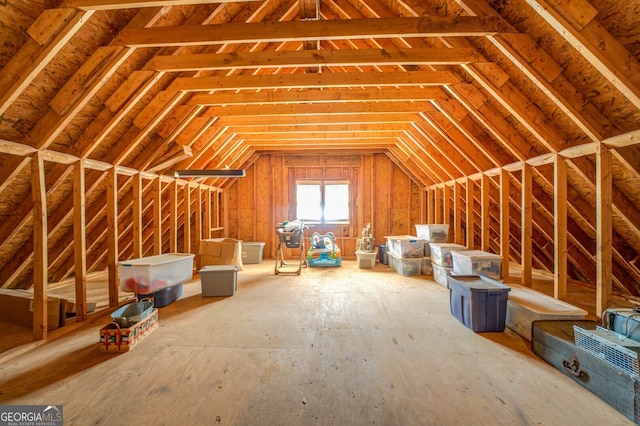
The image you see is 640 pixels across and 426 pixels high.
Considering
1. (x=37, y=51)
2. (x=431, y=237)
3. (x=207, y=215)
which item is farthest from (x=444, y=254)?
(x=37, y=51)

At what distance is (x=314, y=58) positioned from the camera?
2973 millimetres

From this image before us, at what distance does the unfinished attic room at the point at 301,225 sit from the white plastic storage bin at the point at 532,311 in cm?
3

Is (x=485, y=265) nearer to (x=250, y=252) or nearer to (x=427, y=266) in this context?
(x=427, y=266)

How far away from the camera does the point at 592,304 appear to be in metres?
3.63

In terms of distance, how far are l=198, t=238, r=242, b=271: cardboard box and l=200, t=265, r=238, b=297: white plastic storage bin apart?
1.47 metres

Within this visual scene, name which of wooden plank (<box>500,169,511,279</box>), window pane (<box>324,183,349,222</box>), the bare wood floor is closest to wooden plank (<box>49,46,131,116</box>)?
the bare wood floor

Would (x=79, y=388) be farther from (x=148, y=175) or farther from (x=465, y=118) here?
(x=465, y=118)

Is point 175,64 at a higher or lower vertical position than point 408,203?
higher

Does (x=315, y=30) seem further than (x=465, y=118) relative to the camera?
No

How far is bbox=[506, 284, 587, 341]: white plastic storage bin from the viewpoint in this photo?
2518 millimetres

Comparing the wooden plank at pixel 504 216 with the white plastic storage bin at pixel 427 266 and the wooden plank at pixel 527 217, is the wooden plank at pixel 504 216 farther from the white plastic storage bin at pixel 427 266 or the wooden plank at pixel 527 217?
the white plastic storage bin at pixel 427 266

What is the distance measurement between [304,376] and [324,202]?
20.1 feet

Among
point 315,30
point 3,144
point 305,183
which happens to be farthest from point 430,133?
point 3,144

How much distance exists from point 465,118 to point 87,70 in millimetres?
4705
